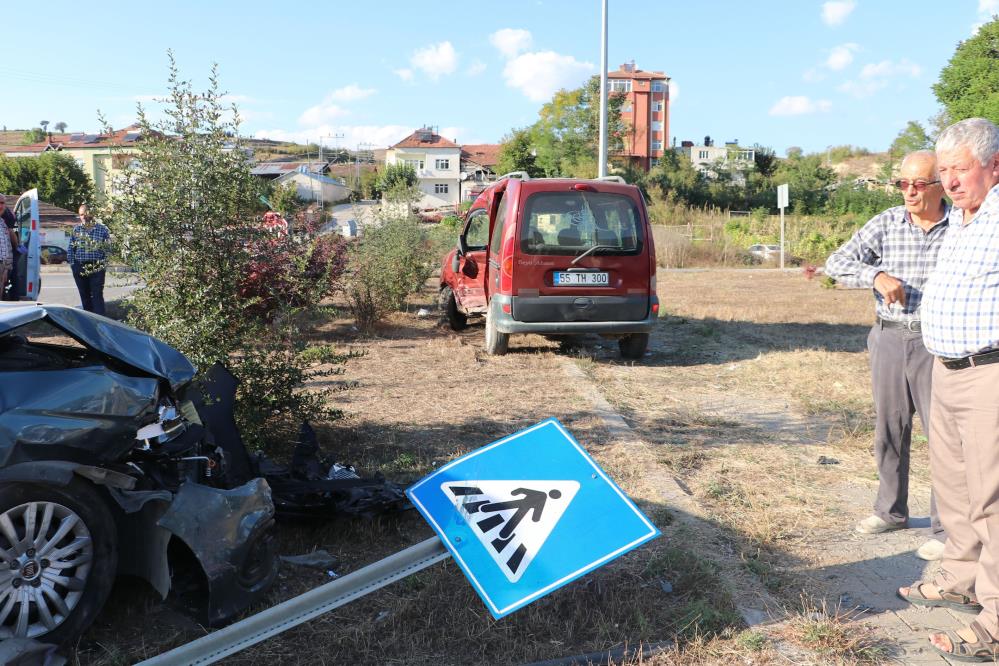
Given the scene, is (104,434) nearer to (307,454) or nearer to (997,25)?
(307,454)

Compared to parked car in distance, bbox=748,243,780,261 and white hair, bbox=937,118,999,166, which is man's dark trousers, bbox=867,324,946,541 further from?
parked car in distance, bbox=748,243,780,261

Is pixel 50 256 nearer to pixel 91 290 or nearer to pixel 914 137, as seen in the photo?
pixel 91 290

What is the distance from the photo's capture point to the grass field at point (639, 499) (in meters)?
3.12

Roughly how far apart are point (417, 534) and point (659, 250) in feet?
82.9

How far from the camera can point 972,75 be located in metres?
38.7

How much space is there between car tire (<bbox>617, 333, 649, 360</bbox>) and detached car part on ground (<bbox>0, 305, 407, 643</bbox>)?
641 cm

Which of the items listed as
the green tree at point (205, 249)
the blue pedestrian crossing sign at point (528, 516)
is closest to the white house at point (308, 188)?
the green tree at point (205, 249)

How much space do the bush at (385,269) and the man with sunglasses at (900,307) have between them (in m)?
7.70

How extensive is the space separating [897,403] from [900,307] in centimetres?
50

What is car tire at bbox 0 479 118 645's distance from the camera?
9.56ft

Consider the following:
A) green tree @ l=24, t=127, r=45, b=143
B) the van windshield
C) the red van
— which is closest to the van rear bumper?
the red van

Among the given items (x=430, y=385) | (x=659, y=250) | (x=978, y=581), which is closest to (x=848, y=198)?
(x=659, y=250)

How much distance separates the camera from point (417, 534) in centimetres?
417

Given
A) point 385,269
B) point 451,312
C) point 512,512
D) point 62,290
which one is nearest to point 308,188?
point 62,290
